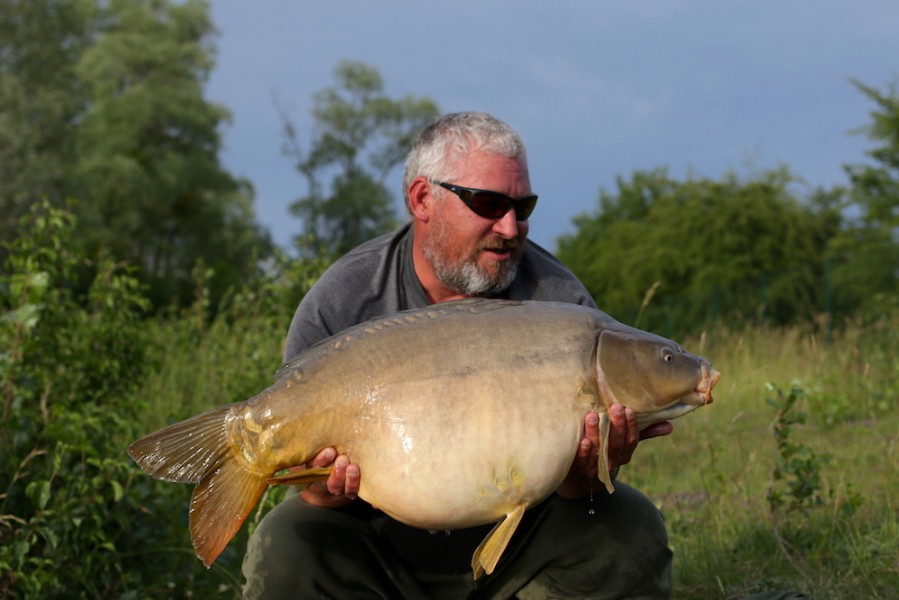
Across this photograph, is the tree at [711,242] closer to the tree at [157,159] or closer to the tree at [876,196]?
the tree at [876,196]

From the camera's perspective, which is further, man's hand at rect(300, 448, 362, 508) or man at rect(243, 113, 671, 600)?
man at rect(243, 113, 671, 600)

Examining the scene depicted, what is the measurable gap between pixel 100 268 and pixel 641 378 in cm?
281

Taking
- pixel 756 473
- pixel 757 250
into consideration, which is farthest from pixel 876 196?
pixel 756 473

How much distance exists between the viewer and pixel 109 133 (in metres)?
28.9

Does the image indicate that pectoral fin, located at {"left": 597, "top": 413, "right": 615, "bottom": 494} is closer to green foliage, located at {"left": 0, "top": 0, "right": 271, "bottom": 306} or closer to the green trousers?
the green trousers

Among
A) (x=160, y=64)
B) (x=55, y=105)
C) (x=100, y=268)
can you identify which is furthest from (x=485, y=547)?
(x=160, y=64)

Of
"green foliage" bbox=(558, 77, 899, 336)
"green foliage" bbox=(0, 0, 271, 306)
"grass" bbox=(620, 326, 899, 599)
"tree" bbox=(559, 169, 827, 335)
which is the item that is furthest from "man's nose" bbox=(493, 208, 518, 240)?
"green foliage" bbox=(0, 0, 271, 306)

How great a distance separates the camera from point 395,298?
261 centimetres

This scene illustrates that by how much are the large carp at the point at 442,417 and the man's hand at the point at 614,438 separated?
0.8 inches

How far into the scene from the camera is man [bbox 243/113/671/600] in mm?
2373

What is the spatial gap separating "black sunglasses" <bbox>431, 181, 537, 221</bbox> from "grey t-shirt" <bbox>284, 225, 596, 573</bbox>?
235 mm

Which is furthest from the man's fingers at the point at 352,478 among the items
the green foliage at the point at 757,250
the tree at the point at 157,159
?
the tree at the point at 157,159

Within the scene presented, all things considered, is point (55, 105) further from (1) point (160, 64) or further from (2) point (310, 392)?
(2) point (310, 392)

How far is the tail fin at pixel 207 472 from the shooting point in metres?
1.94
